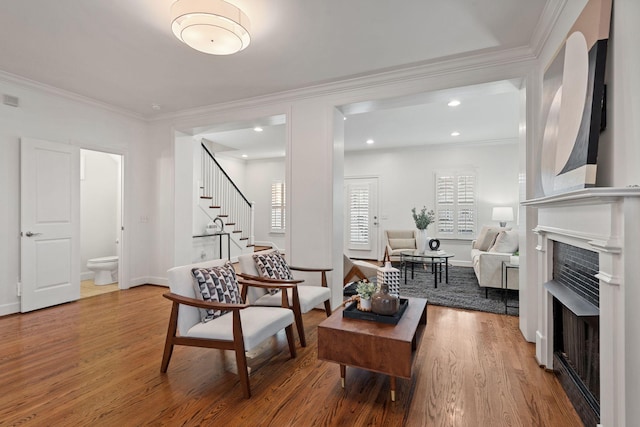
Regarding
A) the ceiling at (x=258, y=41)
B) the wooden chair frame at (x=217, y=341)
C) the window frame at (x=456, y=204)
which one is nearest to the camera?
the wooden chair frame at (x=217, y=341)

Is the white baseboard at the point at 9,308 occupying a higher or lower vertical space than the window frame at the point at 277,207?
lower

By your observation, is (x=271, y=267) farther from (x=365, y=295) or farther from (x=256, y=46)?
(x=256, y=46)

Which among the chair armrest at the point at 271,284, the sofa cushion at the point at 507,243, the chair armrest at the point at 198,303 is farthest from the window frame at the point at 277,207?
the chair armrest at the point at 198,303

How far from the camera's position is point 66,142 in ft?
14.1

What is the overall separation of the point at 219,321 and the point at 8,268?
3285 mm

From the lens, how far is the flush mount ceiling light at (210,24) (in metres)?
2.27

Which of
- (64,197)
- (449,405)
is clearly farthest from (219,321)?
(64,197)

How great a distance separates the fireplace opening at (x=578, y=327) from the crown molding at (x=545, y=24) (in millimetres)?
1691

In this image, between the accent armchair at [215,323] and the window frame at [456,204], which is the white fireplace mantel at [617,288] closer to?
the accent armchair at [215,323]

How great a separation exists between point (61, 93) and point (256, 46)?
9.87ft

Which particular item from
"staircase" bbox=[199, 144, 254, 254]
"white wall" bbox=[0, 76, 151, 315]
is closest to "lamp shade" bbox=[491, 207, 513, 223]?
"staircase" bbox=[199, 144, 254, 254]

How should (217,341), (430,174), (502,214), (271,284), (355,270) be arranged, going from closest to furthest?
1. (217,341)
2. (271,284)
3. (355,270)
4. (502,214)
5. (430,174)

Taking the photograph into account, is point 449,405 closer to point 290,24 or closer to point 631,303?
point 631,303

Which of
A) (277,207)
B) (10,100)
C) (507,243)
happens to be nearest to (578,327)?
(507,243)
